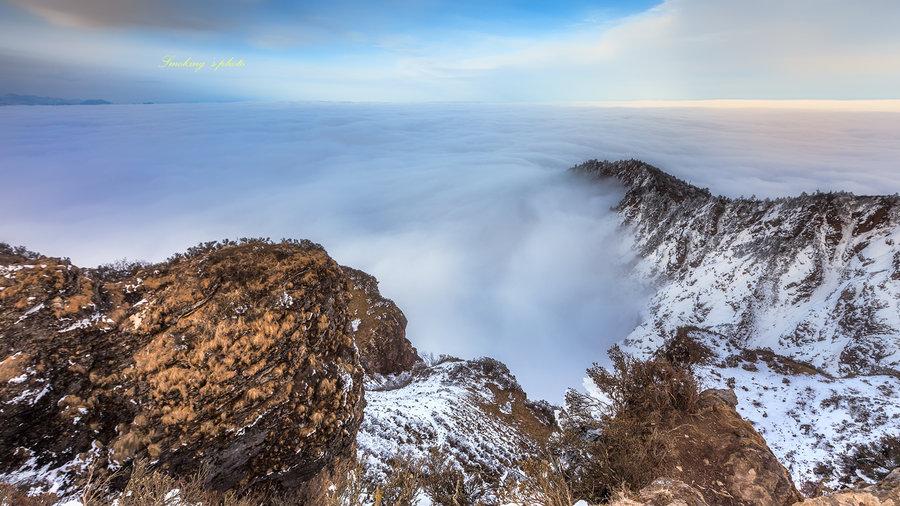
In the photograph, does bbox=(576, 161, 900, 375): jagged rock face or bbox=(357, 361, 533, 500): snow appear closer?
bbox=(357, 361, 533, 500): snow

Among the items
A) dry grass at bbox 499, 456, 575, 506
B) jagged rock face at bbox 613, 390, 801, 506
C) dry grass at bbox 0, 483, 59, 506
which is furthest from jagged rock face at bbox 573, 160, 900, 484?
dry grass at bbox 0, 483, 59, 506

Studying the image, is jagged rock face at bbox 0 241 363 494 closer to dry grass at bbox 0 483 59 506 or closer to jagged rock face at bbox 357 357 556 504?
dry grass at bbox 0 483 59 506

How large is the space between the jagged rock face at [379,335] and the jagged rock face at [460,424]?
5.33ft

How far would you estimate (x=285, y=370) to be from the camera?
7.34 meters

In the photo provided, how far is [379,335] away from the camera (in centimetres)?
2308

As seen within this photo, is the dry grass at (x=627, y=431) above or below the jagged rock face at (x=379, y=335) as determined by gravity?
above

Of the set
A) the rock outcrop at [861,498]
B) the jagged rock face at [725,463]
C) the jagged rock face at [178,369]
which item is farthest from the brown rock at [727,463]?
the jagged rock face at [178,369]

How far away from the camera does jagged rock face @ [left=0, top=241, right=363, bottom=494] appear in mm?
5586

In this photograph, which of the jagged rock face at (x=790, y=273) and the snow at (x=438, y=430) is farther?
the jagged rock face at (x=790, y=273)

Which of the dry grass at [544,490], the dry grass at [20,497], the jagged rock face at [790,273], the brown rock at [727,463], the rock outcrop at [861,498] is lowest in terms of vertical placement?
the jagged rock face at [790,273]

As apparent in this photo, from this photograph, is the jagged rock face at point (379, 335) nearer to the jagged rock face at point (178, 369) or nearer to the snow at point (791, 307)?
the jagged rock face at point (178, 369)

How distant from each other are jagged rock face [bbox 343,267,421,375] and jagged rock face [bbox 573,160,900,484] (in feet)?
62.8

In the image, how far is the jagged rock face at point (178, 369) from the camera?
18.3 feet

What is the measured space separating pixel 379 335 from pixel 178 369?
1698 centimetres
